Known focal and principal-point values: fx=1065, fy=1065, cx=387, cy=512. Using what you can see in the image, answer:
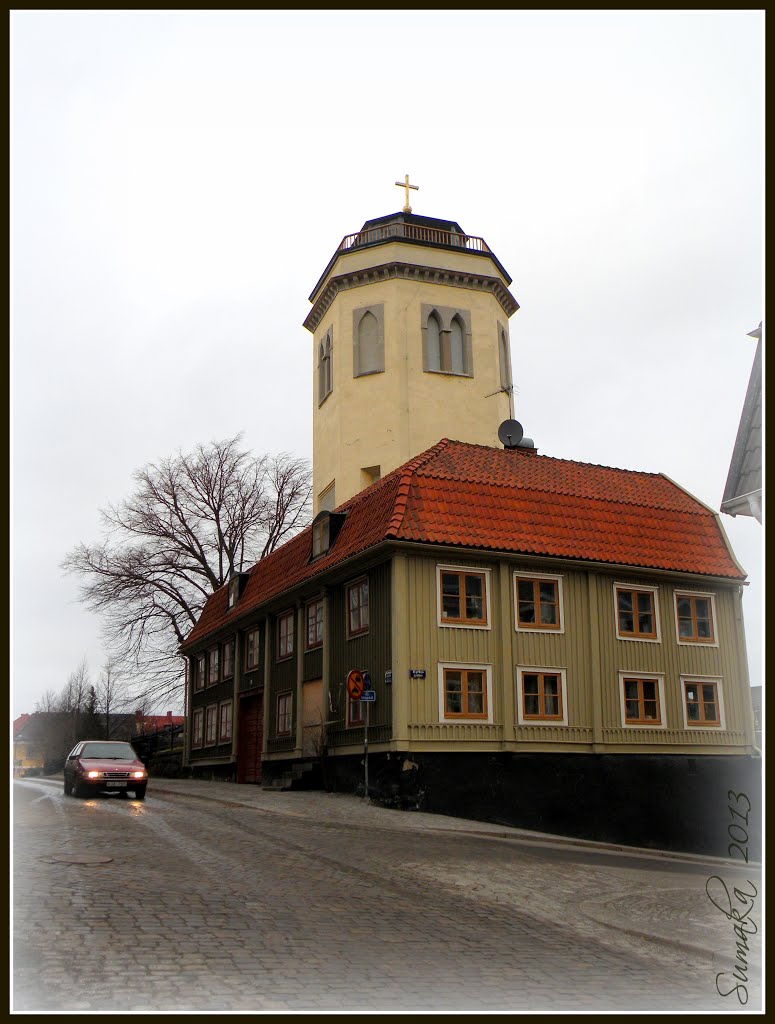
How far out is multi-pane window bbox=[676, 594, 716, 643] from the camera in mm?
28234

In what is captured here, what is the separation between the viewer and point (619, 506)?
28828 millimetres

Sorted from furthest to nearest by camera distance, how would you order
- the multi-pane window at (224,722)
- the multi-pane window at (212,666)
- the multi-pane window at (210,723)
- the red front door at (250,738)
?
the multi-pane window at (212,666), the multi-pane window at (210,723), the multi-pane window at (224,722), the red front door at (250,738)

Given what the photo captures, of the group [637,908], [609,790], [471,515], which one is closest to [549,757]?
[609,790]

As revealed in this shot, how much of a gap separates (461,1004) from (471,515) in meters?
18.5

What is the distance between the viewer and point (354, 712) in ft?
85.0

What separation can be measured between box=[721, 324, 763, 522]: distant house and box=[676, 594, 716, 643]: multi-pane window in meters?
12.5

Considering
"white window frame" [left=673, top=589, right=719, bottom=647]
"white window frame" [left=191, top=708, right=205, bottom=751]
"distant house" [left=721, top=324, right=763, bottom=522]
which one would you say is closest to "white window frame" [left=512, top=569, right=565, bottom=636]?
"white window frame" [left=673, top=589, right=719, bottom=647]

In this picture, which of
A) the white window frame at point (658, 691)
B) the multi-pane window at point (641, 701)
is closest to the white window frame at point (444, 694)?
the white window frame at point (658, 691)

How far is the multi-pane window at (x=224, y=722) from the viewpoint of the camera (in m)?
38.2

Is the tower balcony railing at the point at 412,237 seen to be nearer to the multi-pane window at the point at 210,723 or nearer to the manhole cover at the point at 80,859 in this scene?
the multi-pane window at the point at 210,723

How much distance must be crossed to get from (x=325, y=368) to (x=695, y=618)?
18.5 m

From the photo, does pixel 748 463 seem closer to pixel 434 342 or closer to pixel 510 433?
pixel 510 433

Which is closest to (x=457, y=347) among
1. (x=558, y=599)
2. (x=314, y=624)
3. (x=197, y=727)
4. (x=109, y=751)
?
(x=314, y=624)

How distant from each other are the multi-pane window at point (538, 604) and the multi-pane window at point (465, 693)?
1.73m
